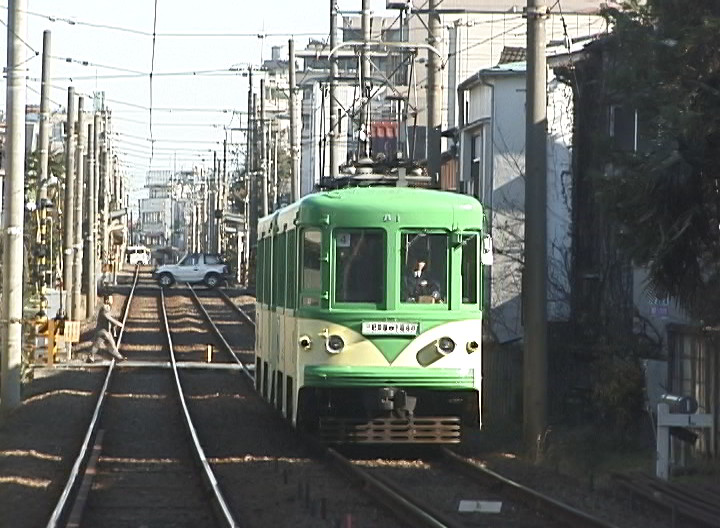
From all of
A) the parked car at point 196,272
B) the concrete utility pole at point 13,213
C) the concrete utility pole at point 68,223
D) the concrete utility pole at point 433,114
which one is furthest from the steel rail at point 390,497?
the parked car at point 196,272

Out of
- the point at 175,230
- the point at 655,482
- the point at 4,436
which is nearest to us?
the point at 655,482

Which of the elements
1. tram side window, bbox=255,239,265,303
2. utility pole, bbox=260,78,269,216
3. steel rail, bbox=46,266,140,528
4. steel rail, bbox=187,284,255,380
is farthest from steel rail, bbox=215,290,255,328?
tram side window, bbox=255,239,265,303

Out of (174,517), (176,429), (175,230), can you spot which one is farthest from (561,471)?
(175,230)

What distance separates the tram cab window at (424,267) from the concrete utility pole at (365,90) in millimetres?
5715

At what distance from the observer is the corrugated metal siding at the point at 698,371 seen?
16203 mm

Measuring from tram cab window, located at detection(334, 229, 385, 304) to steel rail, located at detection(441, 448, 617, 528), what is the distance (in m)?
2.01

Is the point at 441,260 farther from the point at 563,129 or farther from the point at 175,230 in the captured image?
the point at 175,230

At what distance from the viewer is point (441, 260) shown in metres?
16.3

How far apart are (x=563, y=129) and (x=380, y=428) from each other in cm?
1136

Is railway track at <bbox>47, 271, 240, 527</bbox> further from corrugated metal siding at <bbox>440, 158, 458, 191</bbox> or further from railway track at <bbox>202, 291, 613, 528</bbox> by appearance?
corrugated metal siding at <bbox>440, 158, 458, 191</bbox>

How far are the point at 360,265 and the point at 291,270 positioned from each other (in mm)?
1368

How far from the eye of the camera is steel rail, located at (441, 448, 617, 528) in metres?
11.3

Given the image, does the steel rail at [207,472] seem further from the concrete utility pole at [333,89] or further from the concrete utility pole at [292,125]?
the concrete utility pole at [292,125]

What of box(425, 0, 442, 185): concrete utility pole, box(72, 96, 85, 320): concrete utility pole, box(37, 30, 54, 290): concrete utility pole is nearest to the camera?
box(425, 0, 442, 185): concrete utility pole
